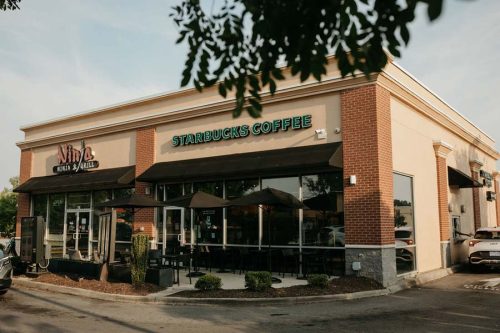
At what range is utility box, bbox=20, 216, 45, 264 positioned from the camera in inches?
594

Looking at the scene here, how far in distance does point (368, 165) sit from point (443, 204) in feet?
19.6

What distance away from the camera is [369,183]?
13172 mm

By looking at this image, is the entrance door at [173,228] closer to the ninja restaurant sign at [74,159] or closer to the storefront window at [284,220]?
the storefront window at [284,220]

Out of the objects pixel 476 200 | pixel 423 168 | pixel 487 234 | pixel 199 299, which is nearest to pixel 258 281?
pixel 199 299

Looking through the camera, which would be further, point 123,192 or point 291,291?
point 123,192

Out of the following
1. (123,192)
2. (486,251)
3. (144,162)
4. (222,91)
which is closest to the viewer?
(222,91)

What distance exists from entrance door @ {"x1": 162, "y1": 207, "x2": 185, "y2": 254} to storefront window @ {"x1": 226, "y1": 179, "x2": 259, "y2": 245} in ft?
7.12

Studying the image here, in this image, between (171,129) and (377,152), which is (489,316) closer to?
(377,152)

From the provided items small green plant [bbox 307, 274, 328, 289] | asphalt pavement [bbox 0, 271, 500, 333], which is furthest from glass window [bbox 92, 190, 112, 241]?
small green plant [bbox 307, 274, 328, 289]

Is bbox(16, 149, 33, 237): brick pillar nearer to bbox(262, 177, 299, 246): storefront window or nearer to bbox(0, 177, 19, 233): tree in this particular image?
bbox(262, 177, 299, 246): storefront window

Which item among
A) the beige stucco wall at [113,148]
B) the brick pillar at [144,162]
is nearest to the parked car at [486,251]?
the brick pillar at [144,162]

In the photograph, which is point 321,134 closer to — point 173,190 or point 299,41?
point 173,190

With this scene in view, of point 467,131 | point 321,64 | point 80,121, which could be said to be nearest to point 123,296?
point 321,64

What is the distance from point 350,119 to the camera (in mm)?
13742
